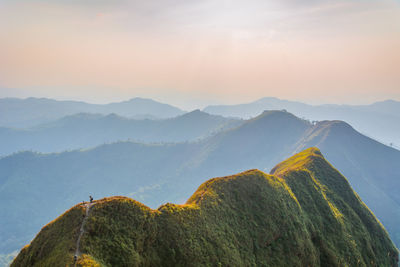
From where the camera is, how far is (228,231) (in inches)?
1502

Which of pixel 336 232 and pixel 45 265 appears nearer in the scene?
pixel 45 265

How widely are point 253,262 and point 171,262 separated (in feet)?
46.2

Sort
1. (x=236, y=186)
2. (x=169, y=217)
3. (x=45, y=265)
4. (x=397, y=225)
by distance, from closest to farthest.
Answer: (x=45, y=265), (x=169, y=217), (x=236, y=186), (x=397, y=225)

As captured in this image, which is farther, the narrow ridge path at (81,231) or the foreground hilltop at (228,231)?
the foreground hilltop at (228,231)

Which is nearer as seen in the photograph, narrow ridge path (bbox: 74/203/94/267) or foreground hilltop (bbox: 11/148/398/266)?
narrow ridge path (bbox: 74/203/94/267)

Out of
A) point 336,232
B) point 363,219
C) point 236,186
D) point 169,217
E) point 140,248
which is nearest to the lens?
point 140,248

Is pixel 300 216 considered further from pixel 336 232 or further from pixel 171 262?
pixel 171 262

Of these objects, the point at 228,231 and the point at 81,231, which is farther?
the point at 228,231

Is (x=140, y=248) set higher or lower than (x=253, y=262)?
higher

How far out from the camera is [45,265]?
23.8 meters

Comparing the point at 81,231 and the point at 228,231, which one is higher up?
the point at 81,231

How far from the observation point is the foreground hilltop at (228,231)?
85.7 feet

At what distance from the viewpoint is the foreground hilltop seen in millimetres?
26109

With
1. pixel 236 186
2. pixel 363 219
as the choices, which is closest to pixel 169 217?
pixel 236 186
